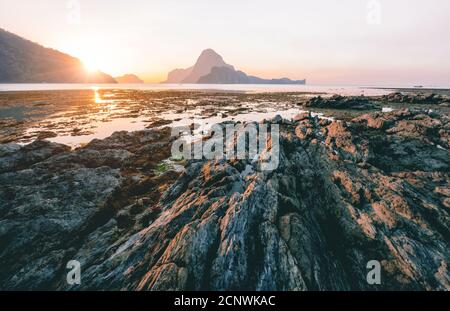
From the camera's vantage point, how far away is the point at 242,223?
33.8ft

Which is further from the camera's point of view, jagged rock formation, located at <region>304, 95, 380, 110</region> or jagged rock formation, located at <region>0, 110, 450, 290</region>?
jagged rock formation, located at <region>304, 95, 380, 110</region>

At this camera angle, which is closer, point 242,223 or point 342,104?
point 242,223

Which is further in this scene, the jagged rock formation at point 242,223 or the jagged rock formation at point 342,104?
the jagged rock formation at point 342,104

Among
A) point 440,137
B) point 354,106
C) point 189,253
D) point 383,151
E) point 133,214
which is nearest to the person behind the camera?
point 189,253

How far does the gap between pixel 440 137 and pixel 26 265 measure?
30254mm

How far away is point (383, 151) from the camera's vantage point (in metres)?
17.7

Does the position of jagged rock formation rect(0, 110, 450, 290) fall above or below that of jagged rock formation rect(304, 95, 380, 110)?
below

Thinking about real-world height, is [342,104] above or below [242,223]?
above

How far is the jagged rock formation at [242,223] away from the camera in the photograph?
8930 mm

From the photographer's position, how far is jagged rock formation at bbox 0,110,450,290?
8930 millimetres

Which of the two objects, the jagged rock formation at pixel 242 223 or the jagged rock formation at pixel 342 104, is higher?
the jagged rock formation at pixel 342 104
